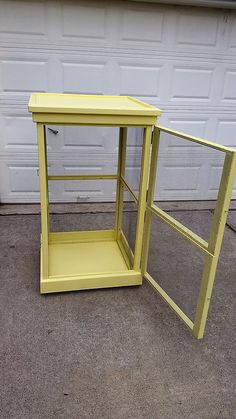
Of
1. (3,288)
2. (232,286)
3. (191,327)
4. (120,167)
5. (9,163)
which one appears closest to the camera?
(191,327)

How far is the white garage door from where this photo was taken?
126 inches

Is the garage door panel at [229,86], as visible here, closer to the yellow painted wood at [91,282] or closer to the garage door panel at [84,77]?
the garage door panel at [84,77]

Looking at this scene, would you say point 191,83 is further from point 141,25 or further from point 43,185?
point 43,185

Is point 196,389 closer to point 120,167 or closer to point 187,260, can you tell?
point 187,260

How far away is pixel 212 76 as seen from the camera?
3639 millimetres

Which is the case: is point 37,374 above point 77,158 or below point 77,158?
below

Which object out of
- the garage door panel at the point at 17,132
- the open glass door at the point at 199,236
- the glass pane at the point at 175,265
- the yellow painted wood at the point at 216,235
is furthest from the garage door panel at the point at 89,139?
the yellow painted wood at the point at 216,235

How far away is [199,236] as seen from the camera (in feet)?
6.47

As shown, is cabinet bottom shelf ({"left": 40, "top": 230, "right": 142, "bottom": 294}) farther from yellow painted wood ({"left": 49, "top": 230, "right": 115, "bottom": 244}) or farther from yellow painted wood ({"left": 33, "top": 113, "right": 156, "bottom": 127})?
yellow painted wood ({"left": 33, "top": 113, "right": 156, "bottom": 127})

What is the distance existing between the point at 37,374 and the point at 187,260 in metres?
1.38

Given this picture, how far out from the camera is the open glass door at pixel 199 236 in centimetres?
167

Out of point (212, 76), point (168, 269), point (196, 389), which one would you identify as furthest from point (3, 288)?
point (212, 76)

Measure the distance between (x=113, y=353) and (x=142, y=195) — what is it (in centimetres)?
101

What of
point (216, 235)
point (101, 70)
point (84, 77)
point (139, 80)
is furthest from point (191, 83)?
point (216, 235)
